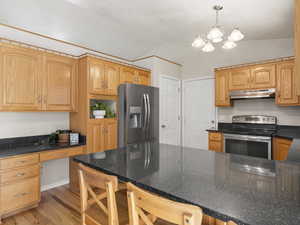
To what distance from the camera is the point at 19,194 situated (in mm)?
2297

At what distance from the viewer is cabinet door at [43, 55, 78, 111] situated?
9.05ft

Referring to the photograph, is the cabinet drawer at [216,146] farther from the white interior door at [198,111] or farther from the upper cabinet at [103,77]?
the upper cabinet at [103,77]

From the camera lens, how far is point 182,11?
109 inches

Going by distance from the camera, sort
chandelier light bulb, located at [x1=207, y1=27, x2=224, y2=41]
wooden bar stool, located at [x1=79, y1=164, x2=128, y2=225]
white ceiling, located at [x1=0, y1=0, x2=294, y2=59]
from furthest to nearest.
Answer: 1. white ceiling, located at [x1=0, y1=0, x2=294, y2=59]
2. chandelier light bulb, located at [x1=207, y1=27, x2=224, y2=41]
3. wooden bar stool, located at [x1=79, y1=164, x2=128, y2=225]

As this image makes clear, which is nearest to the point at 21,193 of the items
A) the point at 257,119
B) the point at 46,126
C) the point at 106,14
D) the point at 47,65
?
the point at 46,126

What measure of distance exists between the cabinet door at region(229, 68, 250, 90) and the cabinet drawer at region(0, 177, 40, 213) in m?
3.70

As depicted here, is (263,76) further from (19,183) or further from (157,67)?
(19,183)

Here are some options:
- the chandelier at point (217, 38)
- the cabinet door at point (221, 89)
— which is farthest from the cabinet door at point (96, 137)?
the cabinet door at point (221, 89)

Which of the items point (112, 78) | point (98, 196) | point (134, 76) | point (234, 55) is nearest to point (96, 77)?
point (112, 78)

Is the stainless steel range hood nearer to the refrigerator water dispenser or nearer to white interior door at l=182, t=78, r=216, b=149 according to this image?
white interior door at l=182, t=78, r=216, b=149

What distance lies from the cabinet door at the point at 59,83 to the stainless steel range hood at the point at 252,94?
2.99 m

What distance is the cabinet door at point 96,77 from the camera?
3012 millimetres

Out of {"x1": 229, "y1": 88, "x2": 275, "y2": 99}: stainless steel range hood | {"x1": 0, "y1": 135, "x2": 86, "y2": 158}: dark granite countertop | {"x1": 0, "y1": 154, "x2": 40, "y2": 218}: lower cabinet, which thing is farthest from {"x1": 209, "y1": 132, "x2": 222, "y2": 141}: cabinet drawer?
{"x1": 0, "y1": 154, "x2": 40, "y2": 218}: lower cabinet

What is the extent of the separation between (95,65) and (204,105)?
8.75 feet
